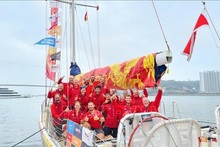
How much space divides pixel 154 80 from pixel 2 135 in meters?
16.7

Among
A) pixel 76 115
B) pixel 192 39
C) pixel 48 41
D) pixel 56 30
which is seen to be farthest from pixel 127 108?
pixel 56 30

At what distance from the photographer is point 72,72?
12930mm

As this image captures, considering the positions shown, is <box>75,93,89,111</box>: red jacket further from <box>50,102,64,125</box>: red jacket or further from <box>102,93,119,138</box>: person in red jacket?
<box>102,93,119,138</box>: person in red jacket

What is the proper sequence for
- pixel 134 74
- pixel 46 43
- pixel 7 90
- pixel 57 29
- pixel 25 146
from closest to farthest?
pixel 134 74
pixel 46 43
pixel 57 29
pixel 25 146
pixel 7 90

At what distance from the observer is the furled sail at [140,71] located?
5684mm

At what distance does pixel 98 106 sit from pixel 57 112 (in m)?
1.14

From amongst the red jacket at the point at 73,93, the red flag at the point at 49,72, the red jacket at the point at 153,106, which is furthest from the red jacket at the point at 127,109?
the red flag at the point at 49,72

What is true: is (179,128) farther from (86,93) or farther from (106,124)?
(86,93)

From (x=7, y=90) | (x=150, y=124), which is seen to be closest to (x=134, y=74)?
(x=150, y=124)

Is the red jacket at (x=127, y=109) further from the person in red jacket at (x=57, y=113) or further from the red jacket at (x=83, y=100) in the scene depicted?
A: the person in red jacket at (x=57, y=113)

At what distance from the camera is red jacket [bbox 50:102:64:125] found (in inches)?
269

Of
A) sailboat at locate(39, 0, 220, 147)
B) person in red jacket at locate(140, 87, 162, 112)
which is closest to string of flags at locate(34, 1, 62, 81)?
sailboat at locate(39, 0, 220, 147)

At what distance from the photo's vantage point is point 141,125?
4492 millimetres

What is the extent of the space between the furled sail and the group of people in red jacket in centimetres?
33
